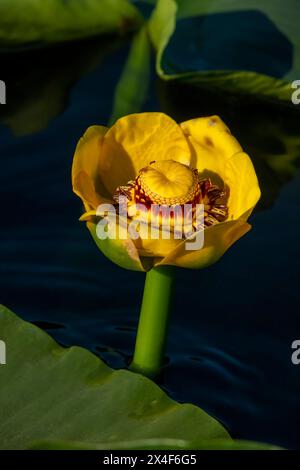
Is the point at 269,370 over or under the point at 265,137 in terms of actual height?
under

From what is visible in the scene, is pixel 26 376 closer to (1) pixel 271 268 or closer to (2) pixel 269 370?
(2) pixel 269 370

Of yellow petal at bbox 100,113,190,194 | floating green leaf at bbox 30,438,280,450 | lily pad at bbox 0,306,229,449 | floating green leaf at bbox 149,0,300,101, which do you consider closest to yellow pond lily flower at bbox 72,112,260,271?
yellow petal at bbox 100,113,190,194

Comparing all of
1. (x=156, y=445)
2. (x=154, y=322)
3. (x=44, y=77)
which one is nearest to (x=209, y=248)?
(x=154, y=322)

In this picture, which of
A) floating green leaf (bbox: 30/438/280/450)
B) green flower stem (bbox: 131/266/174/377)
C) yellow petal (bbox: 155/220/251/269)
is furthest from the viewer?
green flower stem (bbox: 131/266/174/377)

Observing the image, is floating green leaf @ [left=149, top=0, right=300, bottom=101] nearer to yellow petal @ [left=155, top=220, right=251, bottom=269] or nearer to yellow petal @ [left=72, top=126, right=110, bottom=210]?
yellow petal @ [left=72, top=126, right=110, bottom=210]

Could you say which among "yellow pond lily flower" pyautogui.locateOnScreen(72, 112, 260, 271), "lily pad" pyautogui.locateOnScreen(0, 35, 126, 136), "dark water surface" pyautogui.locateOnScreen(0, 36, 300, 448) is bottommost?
"dark water surface" pyautogui.locateOnScreen(0, 36, 300, 448)

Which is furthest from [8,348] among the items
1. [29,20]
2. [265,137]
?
[29,20]

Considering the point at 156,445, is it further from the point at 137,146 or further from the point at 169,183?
the point at 137,146
